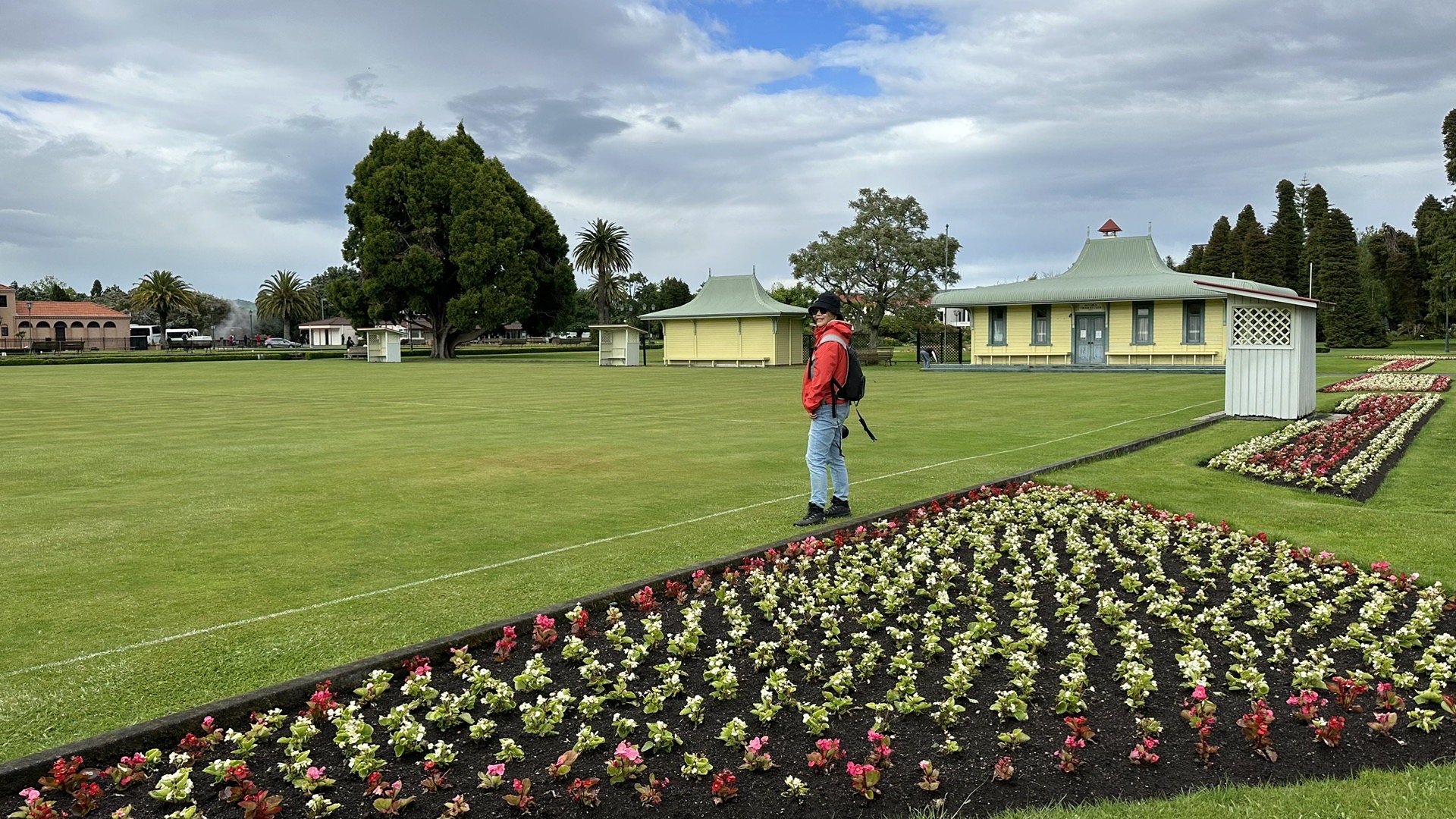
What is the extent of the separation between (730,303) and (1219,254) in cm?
4206

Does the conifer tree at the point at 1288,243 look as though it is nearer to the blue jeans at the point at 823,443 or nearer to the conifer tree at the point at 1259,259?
the conifer tree at the point at 1259,259

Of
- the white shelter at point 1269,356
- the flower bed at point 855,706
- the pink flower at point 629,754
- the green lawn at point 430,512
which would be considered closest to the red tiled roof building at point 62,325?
the green lawn at point 430,512

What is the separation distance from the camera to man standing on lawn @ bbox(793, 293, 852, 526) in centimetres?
814

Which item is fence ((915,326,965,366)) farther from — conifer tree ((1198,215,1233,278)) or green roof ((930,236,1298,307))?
conifer tree ((1198,215,1233,278))

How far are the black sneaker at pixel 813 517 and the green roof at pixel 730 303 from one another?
132 feet

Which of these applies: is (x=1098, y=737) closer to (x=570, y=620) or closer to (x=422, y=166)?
(x=570, y=620)

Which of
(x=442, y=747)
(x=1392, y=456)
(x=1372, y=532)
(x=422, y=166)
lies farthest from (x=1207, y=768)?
(x=422, y=166)

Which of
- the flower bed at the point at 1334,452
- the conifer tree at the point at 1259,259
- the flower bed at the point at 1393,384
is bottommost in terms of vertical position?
the flower bed at the point at 1334,452

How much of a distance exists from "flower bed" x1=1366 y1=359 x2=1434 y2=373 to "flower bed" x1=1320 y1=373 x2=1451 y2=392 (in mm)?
2956

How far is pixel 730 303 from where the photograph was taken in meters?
50.8

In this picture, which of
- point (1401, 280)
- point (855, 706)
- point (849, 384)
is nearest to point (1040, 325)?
point (849, 384)

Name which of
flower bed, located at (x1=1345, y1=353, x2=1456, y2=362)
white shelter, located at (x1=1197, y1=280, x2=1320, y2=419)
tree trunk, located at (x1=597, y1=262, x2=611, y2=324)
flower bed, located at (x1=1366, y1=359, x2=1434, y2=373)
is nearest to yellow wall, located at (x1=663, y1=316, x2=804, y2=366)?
tree trunk, located at (x1=597, y1=262, x2=611, y2=324)

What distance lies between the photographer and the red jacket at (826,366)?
813 centimetres

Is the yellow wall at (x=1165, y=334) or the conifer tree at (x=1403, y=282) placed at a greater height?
the conifer tree at (x=1403, y=282)
